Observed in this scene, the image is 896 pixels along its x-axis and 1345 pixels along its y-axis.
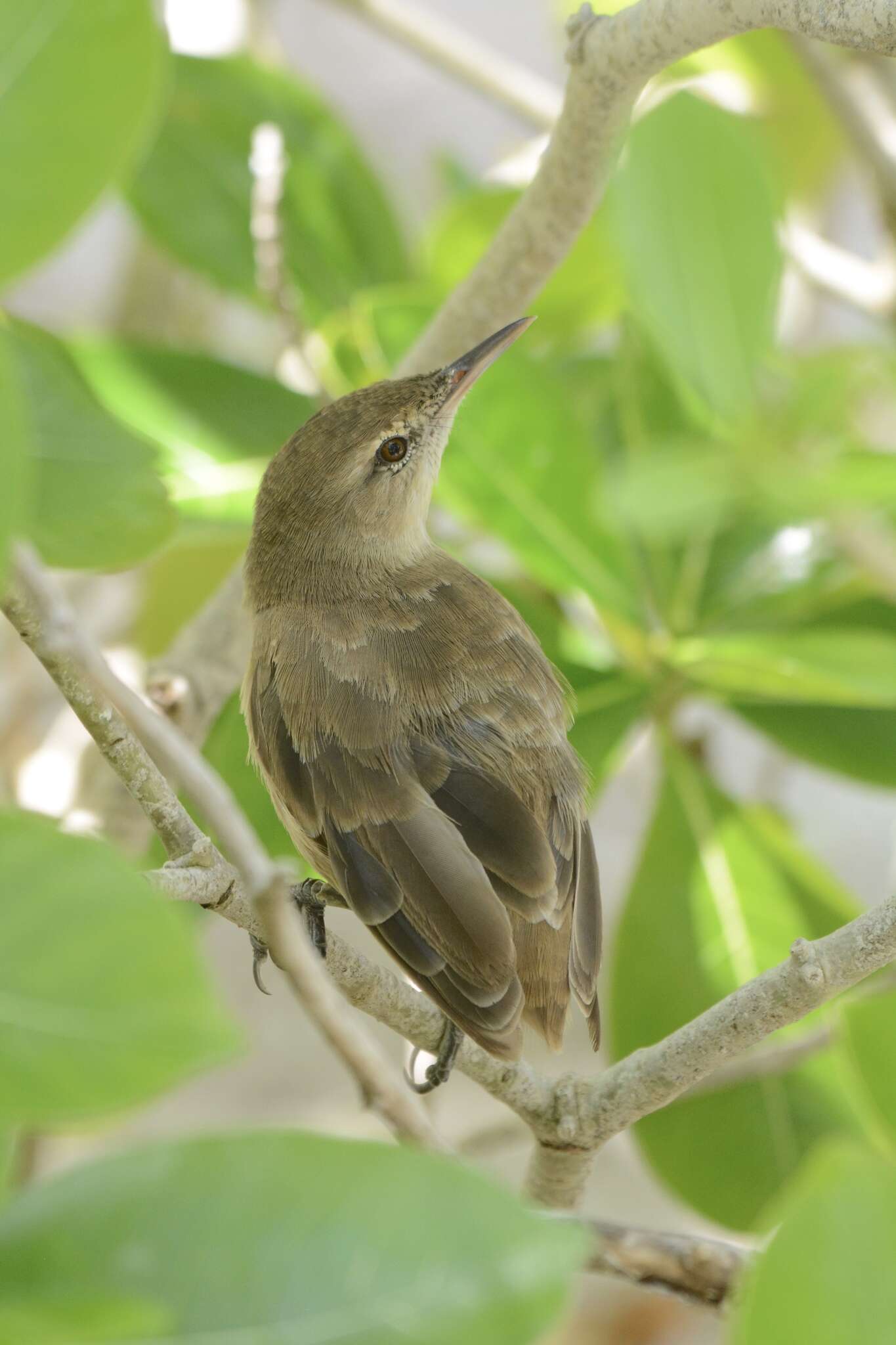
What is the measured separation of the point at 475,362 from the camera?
5.03ft

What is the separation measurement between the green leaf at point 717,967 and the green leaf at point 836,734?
0.12 m

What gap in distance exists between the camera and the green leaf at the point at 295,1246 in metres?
0.52

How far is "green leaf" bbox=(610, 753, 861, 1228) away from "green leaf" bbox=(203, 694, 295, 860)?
483mm

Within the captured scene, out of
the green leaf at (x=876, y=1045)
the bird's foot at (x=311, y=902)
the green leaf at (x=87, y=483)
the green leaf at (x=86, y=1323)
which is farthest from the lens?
the bird's foot at (x=311, y=902)

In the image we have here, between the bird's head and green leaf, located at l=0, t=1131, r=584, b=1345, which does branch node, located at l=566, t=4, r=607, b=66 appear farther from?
green leaf, located at l=0, t=1131, r=584, b=1345

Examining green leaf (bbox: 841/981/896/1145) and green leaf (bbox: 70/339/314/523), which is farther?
green leaf (bbox: 70/339/314/523)

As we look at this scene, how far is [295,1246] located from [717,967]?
3.78ft

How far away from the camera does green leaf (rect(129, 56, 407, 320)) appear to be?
2.17 m

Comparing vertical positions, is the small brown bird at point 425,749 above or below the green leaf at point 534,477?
below

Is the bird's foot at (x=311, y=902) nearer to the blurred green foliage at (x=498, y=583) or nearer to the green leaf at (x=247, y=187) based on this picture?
the blurred green foliage at (x=498, y=583)

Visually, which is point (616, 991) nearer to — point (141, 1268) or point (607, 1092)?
point (607, 1092)

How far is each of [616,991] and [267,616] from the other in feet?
2.18

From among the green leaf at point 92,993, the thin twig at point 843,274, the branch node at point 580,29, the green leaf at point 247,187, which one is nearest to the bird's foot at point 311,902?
the green leaf at point 92,993

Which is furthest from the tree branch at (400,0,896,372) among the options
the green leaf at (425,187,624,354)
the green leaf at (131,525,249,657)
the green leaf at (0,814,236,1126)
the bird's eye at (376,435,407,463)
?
the green leaf at (131,525,249,657)
